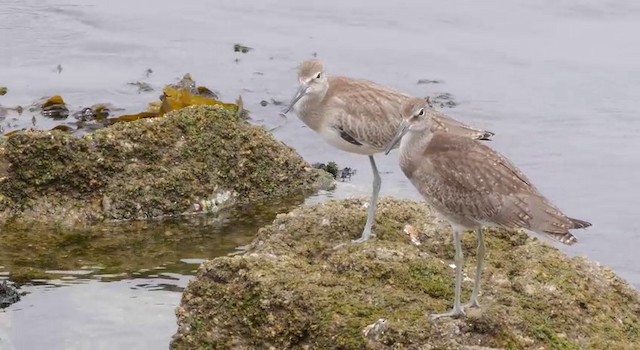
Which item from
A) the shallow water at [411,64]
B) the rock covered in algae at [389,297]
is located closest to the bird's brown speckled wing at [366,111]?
the rock covered in algae at [389,297]

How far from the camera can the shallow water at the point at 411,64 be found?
462 inches

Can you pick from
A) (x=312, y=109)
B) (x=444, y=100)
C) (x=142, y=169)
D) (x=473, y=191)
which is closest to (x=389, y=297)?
(x=473, y=191)

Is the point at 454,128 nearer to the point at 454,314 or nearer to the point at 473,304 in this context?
the point at 473,304

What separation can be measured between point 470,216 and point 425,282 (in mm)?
655

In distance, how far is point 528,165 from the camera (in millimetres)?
11969

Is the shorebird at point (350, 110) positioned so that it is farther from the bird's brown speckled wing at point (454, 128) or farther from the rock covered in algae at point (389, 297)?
the rock covered in algae at point (389, 297)

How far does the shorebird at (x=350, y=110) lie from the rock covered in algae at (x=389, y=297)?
513 mm

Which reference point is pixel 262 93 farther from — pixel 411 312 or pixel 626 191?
pixel 411 312

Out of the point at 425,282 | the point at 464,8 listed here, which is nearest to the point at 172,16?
the point at 464,8

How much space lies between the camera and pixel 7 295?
25.1 ft

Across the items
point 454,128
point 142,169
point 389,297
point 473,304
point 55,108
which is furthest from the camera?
point 55,108

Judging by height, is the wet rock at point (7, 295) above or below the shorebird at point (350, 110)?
below

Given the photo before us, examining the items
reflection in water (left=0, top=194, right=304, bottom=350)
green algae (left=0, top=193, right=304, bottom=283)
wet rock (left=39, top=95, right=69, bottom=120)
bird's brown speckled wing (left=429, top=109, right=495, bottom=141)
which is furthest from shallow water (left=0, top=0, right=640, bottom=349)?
bird's brown speckled wing (left=429, top=109, right=495, bottom=141)

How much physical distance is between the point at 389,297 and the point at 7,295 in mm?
2744
